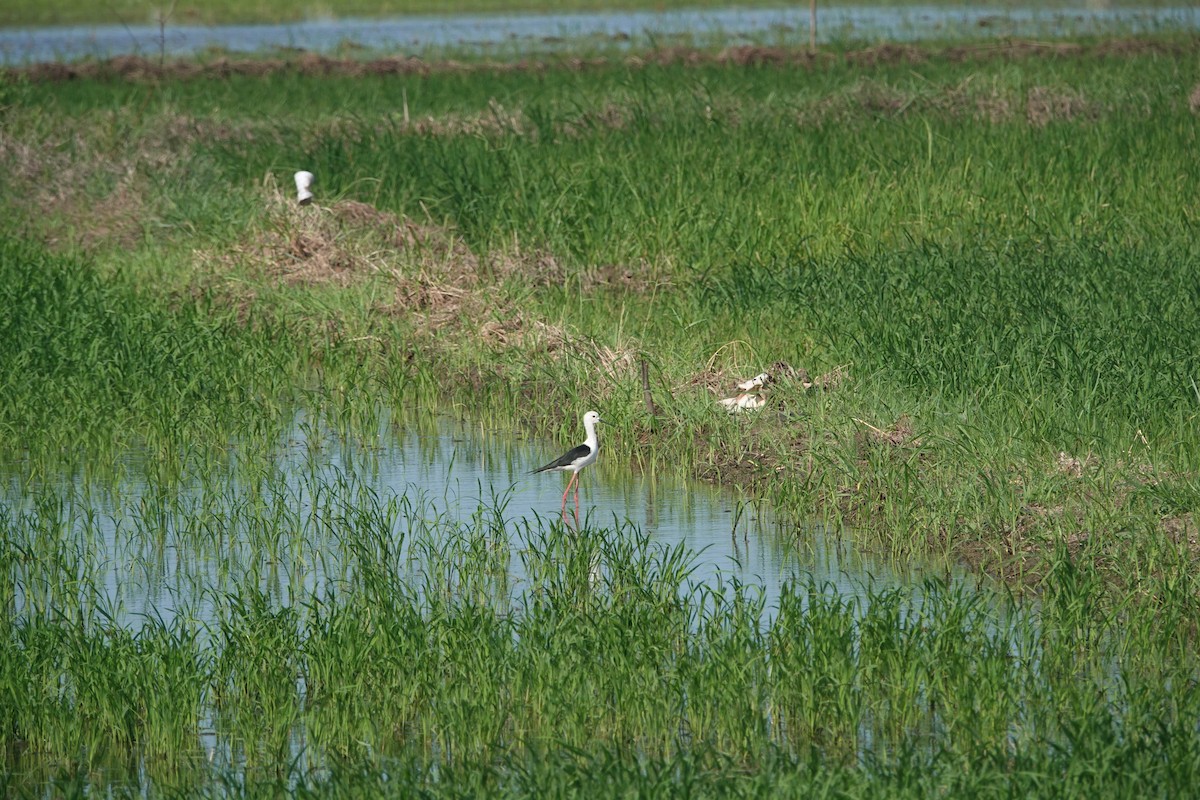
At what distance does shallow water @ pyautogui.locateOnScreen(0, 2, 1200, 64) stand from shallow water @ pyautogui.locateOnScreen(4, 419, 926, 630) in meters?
21.7

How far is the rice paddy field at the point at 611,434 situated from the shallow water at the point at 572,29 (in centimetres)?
1385

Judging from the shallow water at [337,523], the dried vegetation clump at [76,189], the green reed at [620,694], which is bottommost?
the shallow water at [337,523]

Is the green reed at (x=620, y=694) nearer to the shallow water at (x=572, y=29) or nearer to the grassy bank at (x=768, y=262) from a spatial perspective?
the grassy bank at (x=768, y=262)

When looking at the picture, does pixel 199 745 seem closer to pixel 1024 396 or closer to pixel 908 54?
pixel 1024 396

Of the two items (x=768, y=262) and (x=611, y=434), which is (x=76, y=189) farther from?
(x=611, y=434)

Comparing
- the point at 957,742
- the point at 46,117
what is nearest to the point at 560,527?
the point at 957,742

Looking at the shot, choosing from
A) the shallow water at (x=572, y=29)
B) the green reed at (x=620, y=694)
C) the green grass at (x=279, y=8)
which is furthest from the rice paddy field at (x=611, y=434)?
the green grass at (x=279, y=8)

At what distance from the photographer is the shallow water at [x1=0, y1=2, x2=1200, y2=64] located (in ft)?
113

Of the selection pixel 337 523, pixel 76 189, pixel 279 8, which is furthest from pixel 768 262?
pixel 279 8

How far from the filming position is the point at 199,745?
6395 mm

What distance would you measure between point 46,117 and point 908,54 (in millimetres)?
14003

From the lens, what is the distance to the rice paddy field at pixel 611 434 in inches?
248

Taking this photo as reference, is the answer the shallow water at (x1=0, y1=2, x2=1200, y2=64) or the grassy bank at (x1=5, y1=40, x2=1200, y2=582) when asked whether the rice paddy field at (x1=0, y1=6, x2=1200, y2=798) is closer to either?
the grassy bank at (x1=5, y1=40, x2=1200, y2=582)

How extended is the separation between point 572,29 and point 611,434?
3091cm
